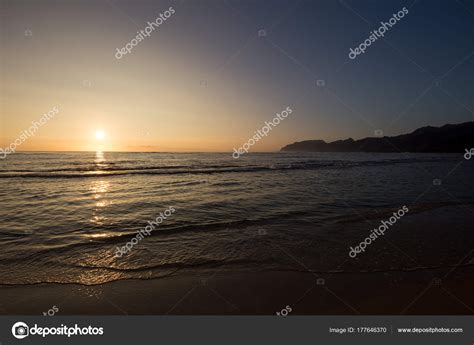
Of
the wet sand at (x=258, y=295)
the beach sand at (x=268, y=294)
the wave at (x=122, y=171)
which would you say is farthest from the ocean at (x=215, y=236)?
the wave at (x=122, y=171)

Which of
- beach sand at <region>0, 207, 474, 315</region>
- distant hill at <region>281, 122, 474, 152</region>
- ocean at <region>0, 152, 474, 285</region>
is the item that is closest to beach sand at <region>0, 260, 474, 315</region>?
beach sand at <region>0, 207, 474, 315</region>

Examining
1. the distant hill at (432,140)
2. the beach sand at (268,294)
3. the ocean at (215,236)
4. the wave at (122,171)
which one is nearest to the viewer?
the beach sand at (268,294)

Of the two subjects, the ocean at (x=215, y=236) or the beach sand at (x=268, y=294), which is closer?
the beach sand at (x=268, y=294)

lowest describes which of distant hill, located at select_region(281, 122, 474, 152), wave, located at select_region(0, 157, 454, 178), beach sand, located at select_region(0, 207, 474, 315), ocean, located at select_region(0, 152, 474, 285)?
beach sand, located at select_region(0, 207, 474, 315)

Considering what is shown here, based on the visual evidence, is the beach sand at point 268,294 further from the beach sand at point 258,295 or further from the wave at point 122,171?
the wave at point 122,171

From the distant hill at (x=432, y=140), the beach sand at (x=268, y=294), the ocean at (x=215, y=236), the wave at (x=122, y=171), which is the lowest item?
the beach sand at (x=268, y=294)

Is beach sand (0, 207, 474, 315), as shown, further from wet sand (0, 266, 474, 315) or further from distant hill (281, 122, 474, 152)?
distant hill (281, 122, 474, 152)

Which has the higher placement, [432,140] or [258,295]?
[432,140]

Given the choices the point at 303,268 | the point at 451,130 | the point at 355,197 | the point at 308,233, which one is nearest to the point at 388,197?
the point at 355,197

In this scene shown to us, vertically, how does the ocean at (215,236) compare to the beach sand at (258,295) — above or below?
above

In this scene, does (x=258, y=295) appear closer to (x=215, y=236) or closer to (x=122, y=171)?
(x=215, y=236)

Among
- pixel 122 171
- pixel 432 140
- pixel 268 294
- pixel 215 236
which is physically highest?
pixel 432 140

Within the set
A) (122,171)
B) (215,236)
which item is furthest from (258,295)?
(122,171)

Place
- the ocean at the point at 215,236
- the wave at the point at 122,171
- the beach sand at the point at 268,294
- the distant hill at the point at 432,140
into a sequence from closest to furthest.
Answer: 1. the beach sand at the point at 268,294
2. the ocean at the point at 215,236
3. the wave at the point at 122,171
4. the distant hill at the point at 432,140
